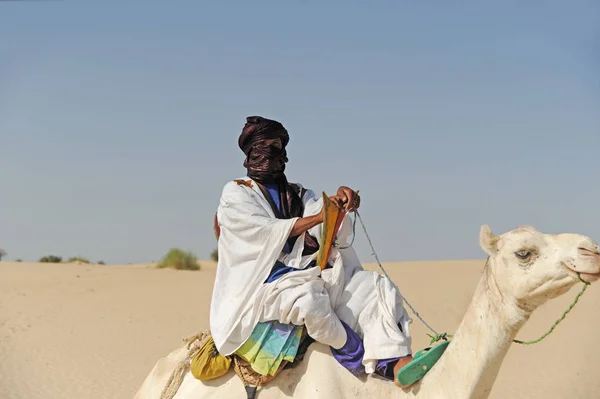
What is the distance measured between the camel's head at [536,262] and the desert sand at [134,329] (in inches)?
337

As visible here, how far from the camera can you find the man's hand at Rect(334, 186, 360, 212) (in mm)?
5508

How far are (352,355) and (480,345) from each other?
35.9 inches

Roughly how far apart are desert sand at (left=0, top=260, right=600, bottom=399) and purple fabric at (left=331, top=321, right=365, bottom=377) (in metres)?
7.93

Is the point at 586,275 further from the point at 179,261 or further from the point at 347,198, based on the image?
the point at 179,261

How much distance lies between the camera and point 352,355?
524 centimetres

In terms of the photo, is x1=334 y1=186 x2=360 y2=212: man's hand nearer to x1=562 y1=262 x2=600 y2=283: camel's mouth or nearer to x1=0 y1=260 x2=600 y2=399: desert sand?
x1=562 y1=262 x2=600 y2=283: camel's mouth

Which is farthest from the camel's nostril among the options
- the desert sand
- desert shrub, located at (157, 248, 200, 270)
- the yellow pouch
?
desert shrub, located at (157, 248, 200, 270)

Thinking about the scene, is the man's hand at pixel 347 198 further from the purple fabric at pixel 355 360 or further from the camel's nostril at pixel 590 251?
the camel's nostril at pixel 590 251

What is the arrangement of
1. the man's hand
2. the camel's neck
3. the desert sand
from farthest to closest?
the desert sand, the man's hand, the camel's neck

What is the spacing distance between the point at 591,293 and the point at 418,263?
1120 centimetres

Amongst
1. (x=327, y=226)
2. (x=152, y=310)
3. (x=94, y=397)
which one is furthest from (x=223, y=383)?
(x=152, y=310)

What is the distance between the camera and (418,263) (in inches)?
1351

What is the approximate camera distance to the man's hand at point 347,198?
5508 millimetres

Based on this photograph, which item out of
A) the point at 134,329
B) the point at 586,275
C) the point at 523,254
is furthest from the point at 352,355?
the point at 134,329
